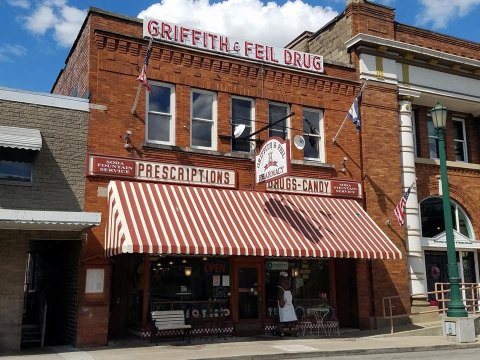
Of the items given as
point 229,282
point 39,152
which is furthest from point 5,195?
point 229,282

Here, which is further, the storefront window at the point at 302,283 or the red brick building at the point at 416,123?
the red brick building at the point at 416,123

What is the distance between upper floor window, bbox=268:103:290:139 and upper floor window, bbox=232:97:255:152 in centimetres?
66

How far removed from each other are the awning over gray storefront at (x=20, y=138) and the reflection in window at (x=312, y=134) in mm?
8310

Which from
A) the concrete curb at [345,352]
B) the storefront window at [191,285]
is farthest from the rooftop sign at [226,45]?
the concrete curb at [345,352]

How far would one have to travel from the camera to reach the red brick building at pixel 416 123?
1861 cm

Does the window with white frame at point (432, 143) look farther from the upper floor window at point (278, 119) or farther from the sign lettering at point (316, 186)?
the upper floor window at point (278, 119)

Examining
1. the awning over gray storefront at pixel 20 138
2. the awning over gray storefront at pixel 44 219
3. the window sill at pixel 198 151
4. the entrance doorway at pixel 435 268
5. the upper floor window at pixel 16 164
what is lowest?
the entrance doorway at pixel 435 268

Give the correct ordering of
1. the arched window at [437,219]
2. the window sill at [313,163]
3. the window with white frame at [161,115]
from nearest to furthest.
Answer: the window with white frame at [161,115] → the window sill at [313,163] → the arched window at [437,219]

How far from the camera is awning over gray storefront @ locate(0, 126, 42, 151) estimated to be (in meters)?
12.8

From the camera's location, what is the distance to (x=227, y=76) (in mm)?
16703

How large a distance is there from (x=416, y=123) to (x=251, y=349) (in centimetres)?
1213

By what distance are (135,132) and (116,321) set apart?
5.11 m

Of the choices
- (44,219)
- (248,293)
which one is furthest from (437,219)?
(44,219)

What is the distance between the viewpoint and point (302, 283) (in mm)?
16906
